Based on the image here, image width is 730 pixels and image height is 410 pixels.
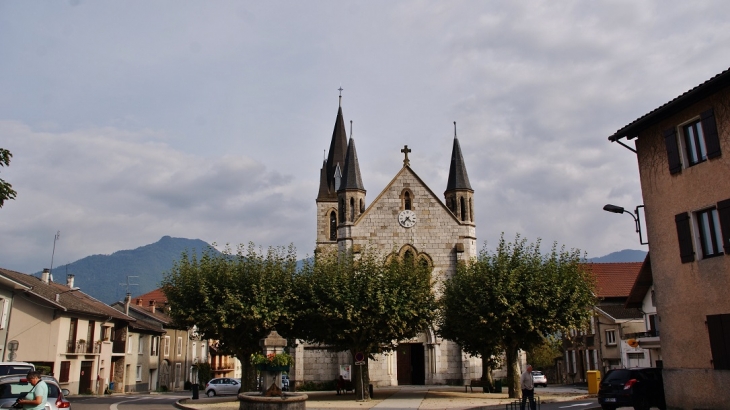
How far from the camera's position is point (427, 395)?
30000 mm

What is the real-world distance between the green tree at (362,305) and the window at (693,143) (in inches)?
545

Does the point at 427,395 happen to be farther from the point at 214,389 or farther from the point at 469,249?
A: the point at 214,389

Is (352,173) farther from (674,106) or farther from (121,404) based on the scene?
(674,106)

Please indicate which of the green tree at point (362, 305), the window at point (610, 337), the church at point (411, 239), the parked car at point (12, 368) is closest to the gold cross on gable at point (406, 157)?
the church at point (411, 239)

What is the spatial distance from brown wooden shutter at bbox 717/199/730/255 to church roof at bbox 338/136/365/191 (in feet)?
86.8

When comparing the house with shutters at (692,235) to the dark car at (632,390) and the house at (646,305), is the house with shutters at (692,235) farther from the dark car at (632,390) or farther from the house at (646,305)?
the house at (646,305)

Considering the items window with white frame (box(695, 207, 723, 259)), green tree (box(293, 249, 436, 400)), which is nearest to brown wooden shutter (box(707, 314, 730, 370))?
window with white frame (box(695, 207, 723, 259))

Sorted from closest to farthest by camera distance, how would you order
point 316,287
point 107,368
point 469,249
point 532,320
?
point 532,320 → point 316,287 → point 469,249 → point 107,368

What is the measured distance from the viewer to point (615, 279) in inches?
1822

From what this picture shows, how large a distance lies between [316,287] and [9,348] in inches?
690

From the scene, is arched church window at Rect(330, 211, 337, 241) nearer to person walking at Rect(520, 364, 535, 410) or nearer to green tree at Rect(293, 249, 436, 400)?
green tree at Rect(293, 249, 436, 400)

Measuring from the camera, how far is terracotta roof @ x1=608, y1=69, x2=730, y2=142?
666 inches

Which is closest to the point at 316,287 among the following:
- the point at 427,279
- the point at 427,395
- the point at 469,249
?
the point at 427,279

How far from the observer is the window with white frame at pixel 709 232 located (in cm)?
1731
